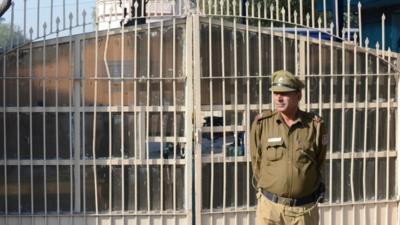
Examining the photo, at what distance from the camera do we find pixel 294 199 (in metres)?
4.37

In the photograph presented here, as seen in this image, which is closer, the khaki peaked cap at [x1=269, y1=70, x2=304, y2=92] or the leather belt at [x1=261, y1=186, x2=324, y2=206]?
the khaki peaked cap at [x1=269, y1=70, x2=304, y2=92]

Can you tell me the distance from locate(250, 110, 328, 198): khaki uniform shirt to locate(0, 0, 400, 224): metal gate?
1.59 m

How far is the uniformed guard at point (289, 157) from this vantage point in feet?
14.1

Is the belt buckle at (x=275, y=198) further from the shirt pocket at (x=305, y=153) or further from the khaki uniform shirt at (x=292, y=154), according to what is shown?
the shirt pocket at (x=305, y=153)

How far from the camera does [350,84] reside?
623cm

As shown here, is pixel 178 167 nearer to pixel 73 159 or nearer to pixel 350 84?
pixel 73 159

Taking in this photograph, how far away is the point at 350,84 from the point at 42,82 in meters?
2.87

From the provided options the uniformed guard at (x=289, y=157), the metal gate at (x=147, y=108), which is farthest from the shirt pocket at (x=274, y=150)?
the metal gate at (x=147, y=108)

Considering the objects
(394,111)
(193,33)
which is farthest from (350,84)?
(193,33)

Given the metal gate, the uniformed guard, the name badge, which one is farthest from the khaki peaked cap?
the metal gate

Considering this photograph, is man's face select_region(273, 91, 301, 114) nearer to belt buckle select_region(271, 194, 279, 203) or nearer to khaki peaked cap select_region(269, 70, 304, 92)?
khaki peaked cap select_region(269, 70, 304, 92)

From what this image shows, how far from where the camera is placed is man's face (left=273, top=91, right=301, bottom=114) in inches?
167

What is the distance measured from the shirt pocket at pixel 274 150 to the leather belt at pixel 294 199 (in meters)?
0.25

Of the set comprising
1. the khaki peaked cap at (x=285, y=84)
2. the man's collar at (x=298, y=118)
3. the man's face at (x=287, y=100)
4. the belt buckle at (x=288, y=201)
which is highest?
the khaki peaked cap at (x=285, y=84)
